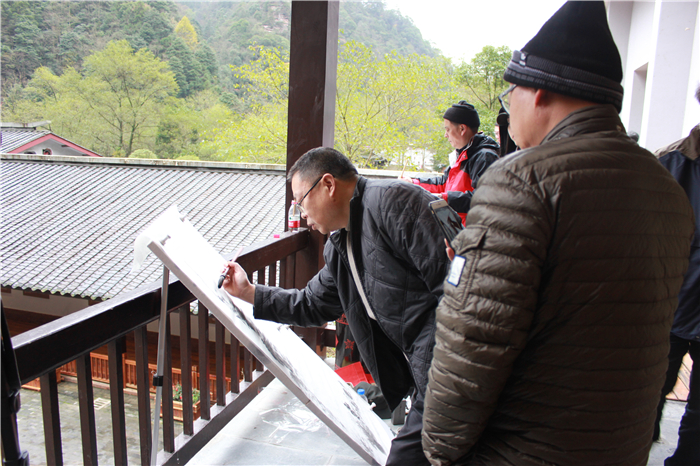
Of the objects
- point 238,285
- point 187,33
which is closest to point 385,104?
point 187,33

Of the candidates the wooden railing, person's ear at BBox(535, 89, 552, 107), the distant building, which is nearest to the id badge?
person's ear at BBox(535, 89, 552, 107)

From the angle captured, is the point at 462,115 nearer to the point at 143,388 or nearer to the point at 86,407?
the point at 143,388

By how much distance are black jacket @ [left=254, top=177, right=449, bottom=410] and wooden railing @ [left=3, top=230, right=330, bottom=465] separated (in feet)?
1.48

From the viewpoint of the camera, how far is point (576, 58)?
730 mm

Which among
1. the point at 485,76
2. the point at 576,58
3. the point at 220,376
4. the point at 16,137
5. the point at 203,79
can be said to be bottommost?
the point at 220,376

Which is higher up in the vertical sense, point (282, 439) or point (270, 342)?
point (270, 342)

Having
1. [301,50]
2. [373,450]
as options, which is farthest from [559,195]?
[301,50]

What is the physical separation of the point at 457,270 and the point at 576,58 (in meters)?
0.38

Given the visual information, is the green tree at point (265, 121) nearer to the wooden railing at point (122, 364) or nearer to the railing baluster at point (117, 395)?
the wooden railing at point (122, 364)

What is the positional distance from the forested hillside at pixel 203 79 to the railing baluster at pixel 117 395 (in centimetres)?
1802

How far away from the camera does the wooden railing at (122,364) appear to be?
39.1 inches

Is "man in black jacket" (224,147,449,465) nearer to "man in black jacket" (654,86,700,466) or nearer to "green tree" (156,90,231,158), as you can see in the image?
"man in black jacket" (654,86,700,466)

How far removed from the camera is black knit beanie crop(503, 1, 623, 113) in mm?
729

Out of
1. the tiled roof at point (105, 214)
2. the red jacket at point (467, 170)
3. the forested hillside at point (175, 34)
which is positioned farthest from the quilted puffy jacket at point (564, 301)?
the forested hillside at point (175, 34)
